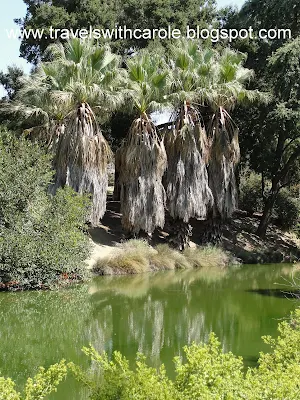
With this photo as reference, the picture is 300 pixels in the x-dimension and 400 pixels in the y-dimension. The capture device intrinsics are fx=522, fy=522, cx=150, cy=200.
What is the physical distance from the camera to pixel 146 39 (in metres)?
29.9

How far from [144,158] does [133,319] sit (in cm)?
1034

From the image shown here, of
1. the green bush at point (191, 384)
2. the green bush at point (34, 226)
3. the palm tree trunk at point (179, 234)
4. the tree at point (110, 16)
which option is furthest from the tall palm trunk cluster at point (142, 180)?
the green bush at point (191, 384)

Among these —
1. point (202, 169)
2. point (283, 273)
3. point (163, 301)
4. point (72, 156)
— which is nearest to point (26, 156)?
point (72, 156)

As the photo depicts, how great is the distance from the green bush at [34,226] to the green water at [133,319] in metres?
0.69

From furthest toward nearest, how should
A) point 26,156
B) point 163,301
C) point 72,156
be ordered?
1. point 72,156
2. point 26,156
3. point 163,301

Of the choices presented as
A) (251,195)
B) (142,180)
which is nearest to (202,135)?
(142,180)

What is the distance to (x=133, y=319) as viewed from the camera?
12.4 m

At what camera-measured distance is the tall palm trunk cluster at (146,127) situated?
2014 cm

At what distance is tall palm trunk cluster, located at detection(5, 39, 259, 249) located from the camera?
20141 mm

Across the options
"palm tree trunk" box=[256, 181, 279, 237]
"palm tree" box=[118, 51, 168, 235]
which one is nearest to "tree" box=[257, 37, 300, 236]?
"palm tree trunk" box=[256, 181, 279, 237]

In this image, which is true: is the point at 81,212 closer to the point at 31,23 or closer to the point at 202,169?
the point at 202,169

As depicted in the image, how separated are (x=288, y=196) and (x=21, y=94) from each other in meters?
17.4

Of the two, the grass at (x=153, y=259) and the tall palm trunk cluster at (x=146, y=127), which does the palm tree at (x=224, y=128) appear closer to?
the tall palm trunk cluster at (x=146, y=127)

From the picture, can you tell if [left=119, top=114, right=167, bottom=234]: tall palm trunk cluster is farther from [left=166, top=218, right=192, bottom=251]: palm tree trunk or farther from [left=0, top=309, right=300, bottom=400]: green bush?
[left=0, top=309, right=300, bottom=400]: green bush
